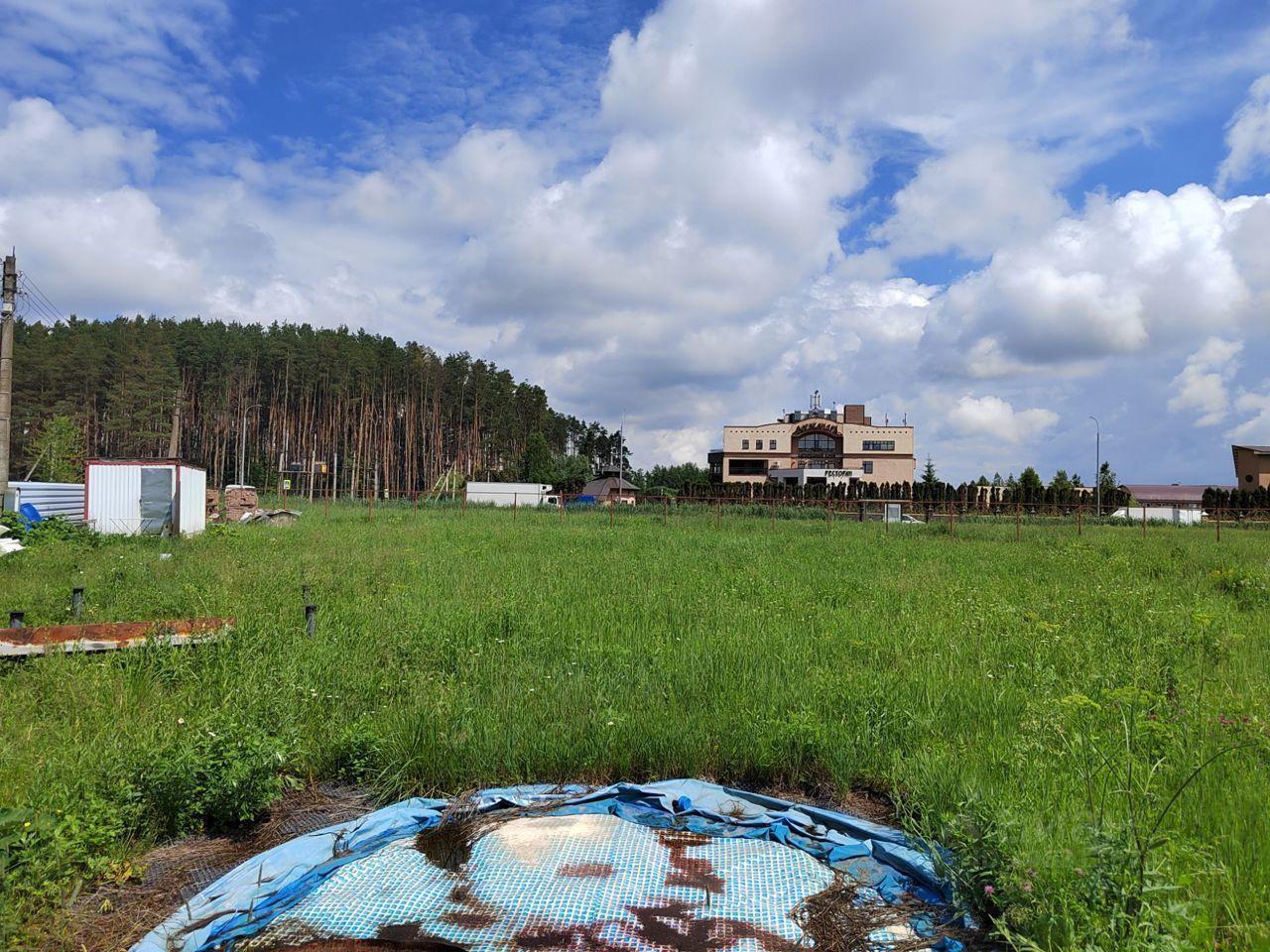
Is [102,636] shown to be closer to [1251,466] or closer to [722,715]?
[722,715]

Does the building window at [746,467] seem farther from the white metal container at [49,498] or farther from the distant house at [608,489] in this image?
the white metal container at [49,498]

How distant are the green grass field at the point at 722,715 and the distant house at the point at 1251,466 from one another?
229 ft

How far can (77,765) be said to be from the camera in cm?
423

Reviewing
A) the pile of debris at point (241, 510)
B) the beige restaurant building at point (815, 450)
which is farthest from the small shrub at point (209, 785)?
the beige restaurant building at point (815, 450)

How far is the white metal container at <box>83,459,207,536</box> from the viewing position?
18.9 m

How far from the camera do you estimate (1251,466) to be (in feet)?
217

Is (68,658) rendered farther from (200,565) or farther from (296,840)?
(200,565)

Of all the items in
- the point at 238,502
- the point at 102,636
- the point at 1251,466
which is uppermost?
the point at 1251,466

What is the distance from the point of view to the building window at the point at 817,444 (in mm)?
69062

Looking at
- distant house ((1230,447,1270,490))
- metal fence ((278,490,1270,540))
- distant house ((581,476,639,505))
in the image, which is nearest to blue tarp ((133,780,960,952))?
metal fence ((278,490,1270,540))

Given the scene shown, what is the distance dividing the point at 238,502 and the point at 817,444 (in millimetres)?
52383

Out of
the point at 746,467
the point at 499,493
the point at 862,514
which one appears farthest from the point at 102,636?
the point at 746,467

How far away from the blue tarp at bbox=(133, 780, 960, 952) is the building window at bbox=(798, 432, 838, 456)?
6703 cm

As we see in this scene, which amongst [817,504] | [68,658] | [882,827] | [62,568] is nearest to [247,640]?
[68,658]
